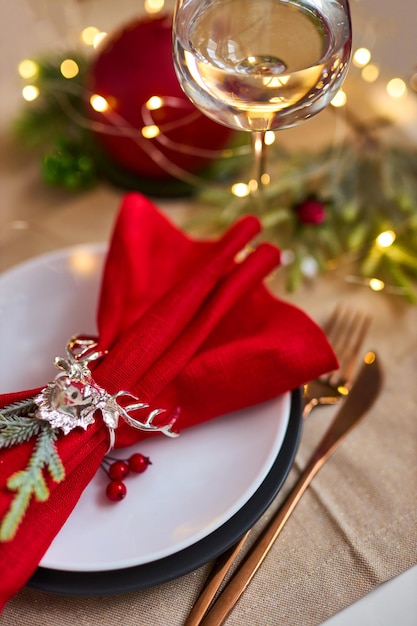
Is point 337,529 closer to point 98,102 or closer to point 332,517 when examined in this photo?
point 332,517

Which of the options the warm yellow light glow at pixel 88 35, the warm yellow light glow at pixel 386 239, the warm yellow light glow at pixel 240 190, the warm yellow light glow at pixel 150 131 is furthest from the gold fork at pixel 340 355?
the warm yellow light glow at pixel 88 35

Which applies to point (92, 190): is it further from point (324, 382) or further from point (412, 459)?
point (412, 459)

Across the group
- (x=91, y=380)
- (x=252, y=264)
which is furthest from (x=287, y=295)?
(x=91, y=380)

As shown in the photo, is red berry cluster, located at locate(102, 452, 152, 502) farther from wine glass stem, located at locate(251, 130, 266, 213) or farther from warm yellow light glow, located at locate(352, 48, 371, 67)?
warm yellow light glow, located at locate(352, 48, 371, 67)

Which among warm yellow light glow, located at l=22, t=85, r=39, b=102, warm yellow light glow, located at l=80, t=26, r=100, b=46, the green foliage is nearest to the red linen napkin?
the green foliage

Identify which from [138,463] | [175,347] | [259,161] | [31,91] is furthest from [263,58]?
[31,91]

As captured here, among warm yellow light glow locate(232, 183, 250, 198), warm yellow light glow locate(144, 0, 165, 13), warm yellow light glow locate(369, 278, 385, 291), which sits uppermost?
warm yellow light glow locate(144, 0, 165, 13)
